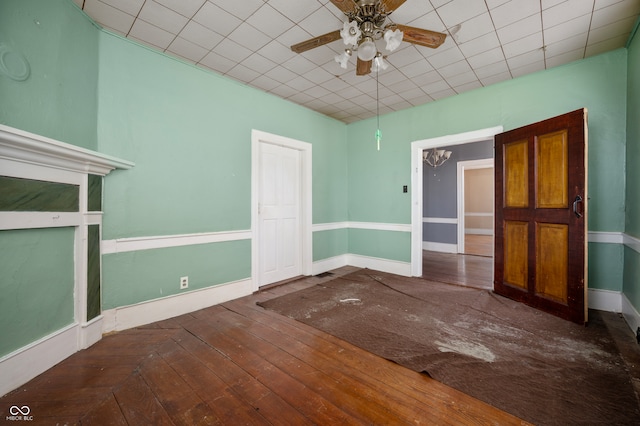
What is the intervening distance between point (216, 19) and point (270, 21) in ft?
1.45

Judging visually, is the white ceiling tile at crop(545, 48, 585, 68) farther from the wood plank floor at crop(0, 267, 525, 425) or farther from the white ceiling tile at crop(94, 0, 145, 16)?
the white ceiling tile at crop(94, 0, 145, 16)

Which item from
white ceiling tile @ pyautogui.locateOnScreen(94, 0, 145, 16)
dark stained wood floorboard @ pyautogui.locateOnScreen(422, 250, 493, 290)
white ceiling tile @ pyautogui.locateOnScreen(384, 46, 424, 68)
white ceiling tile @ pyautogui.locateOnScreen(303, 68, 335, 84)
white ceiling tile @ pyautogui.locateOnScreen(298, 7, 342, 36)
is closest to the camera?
white ceiling tile @ pyautogui.locateOnScreen(94, 0, 145, 16)

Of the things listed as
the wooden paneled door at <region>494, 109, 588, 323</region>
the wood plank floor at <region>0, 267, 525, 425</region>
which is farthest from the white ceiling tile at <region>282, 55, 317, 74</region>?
the wood plank floor at <region>0, 267, 525, 425</region>

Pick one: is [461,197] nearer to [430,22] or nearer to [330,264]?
[330,264]

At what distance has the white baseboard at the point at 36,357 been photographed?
1.46 meters

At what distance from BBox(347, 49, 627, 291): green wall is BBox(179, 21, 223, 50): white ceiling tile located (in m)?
2.79

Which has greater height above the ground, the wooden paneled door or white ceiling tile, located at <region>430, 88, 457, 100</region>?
white ceiling tile, located at <region>430, 88, 457, 100</region>

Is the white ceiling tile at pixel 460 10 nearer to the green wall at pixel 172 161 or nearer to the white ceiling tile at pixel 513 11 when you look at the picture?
the white ceiling tile at pixel 513 11

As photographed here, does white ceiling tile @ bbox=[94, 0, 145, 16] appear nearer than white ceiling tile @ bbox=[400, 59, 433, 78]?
Yes

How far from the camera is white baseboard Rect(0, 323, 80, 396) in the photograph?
4.79 feet

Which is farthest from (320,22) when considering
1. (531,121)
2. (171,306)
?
(171,306)

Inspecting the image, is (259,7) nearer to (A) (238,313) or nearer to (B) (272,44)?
(B) (272,44)

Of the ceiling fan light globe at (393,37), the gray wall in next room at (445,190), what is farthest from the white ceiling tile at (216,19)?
the gray wall in next room at (445,190)

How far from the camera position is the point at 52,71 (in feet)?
5.79
